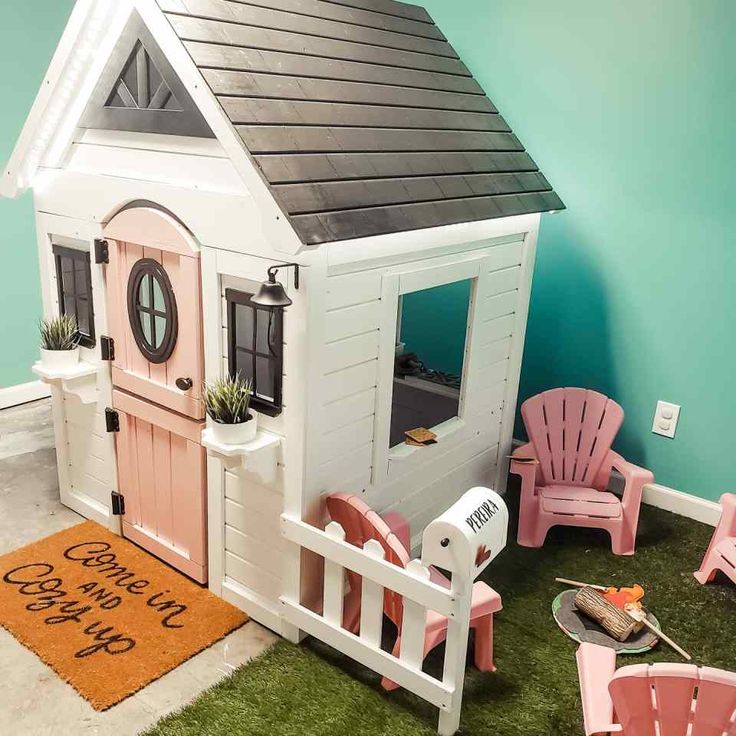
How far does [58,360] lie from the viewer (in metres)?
3.41

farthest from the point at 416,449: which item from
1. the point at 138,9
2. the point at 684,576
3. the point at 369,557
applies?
the point at 138,9

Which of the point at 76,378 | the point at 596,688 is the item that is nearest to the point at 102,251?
the point at 76,378

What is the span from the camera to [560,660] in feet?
9.55

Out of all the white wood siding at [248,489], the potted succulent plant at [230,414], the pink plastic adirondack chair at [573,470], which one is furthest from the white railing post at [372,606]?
the pink plastic adirondack chair at [573,470]

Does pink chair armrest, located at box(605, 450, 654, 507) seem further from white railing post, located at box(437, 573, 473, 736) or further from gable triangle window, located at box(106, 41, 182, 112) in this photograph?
gable triangle window, located at box(106, 41, 182, 112)

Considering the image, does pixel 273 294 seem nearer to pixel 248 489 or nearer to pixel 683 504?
pixel 248 489

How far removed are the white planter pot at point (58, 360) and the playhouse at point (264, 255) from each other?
48 mm

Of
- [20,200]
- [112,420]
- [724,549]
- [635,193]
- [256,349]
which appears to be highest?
[635,193]

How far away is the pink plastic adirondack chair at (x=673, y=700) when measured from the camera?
1.80 metres

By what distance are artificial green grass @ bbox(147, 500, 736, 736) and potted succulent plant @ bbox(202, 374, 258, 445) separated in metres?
0.88

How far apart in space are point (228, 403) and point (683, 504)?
8.97ft

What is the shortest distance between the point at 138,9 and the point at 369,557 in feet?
6.88

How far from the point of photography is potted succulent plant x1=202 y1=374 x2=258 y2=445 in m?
2.70

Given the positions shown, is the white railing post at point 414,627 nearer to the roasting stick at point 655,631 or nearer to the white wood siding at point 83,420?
the roasting stick at point 655,631
